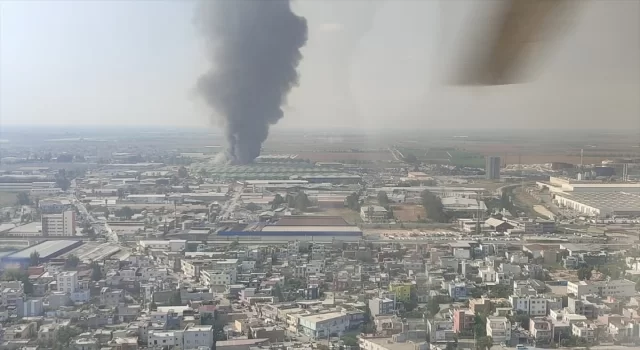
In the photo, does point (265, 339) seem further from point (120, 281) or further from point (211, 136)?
point (211, 136)

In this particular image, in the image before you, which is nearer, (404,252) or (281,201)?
(404,252)

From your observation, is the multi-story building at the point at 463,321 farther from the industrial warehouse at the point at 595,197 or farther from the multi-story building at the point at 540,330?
the industrial warehouse at the point at 595,197

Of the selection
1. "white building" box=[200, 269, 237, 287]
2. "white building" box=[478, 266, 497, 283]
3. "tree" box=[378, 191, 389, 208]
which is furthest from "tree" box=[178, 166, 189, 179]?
"white building" box=[478, 266, 497, 283]

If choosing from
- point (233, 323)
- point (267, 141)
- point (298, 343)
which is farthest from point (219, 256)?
point (267, 141)

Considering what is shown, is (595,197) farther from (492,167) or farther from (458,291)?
(458,291)

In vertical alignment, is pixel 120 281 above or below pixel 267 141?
below

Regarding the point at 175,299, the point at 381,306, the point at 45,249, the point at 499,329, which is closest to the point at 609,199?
the point at 499,329
